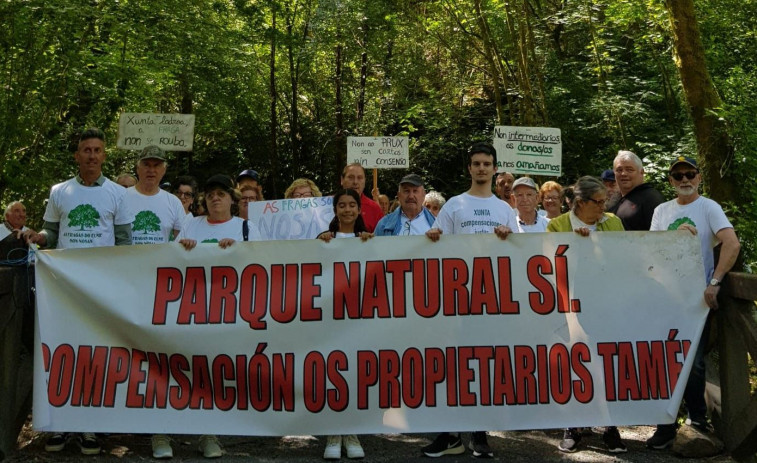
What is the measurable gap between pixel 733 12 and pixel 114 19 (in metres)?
11.4

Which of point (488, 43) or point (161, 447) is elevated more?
point (488, 43)

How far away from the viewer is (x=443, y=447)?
5.83 meters

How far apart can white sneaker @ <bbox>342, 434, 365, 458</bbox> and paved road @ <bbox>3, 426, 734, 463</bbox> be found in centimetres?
6

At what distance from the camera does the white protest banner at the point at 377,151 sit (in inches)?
483

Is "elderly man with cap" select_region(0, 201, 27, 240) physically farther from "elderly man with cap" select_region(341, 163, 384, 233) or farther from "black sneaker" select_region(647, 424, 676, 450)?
"black sneaker" select_region(647, 424, 676, 450)

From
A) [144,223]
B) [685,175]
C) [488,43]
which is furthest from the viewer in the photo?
[488,43]

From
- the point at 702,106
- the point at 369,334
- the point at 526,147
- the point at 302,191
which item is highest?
the point at 702,106

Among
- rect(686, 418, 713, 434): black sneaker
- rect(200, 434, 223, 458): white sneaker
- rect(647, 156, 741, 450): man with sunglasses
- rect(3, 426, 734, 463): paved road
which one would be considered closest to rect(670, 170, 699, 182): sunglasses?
rect(647, 156, 741, 450): man with sunglasses

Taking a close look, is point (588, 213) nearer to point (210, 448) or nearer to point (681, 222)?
point (681, 222)

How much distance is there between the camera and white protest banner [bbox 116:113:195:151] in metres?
11.6

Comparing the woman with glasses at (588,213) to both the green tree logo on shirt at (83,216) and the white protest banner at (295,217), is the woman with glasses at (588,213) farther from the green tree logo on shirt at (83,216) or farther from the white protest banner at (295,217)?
the green tree logo on shirt at (83,216)

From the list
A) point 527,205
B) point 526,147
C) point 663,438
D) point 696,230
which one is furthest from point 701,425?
point 526,147

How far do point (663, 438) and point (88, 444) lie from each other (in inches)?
163

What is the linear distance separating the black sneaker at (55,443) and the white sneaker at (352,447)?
206 cm
